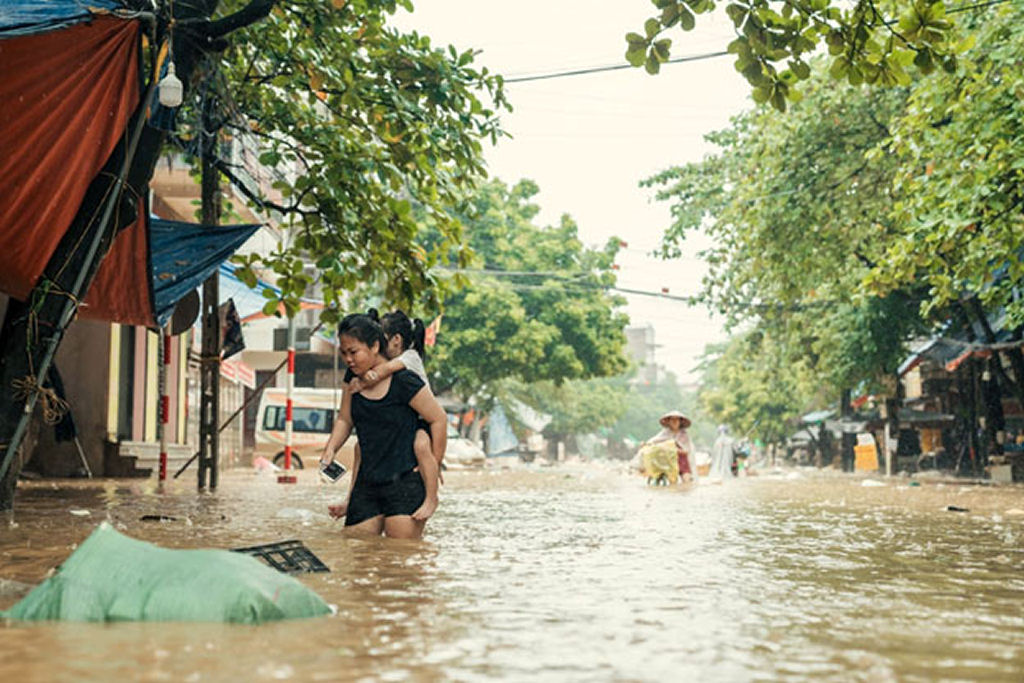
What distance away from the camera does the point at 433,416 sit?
6957 mm

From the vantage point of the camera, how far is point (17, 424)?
7621mm

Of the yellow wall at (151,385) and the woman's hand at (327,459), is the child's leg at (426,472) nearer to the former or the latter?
the woman's hand at (327,459)

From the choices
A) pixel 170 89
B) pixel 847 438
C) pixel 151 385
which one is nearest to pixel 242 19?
pixel 170 89

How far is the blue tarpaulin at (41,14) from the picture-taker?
6098 mm

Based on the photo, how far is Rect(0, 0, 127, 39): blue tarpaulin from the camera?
6.10 m

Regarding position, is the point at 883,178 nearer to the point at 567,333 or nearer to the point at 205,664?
the point at 205,664

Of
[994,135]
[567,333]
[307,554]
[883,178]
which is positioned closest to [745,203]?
[883,178]

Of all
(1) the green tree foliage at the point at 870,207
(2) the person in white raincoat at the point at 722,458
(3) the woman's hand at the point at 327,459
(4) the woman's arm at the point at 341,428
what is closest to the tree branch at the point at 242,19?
(4) the woman's arm at the point at 341,428

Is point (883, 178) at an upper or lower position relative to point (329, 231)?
upper

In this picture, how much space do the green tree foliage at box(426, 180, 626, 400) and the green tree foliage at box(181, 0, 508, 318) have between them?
93.0ft

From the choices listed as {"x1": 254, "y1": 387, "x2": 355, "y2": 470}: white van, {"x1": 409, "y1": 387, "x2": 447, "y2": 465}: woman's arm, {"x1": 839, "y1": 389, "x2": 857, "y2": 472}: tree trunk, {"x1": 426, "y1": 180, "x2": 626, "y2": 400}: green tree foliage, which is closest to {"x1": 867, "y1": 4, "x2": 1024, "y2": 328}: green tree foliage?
{"x1": 409, "y1": 387, "x2": 447, "y2": 465}: woman's arm

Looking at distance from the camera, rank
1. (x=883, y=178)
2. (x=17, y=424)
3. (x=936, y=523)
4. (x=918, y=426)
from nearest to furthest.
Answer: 1. (x=17, y=424)
2. (x=936, y=523)
3. (x=883, y=178)
4. (x=918, y=426)

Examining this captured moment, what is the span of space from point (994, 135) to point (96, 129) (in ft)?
29.2

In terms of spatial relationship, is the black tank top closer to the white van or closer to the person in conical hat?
the person in conical hat
